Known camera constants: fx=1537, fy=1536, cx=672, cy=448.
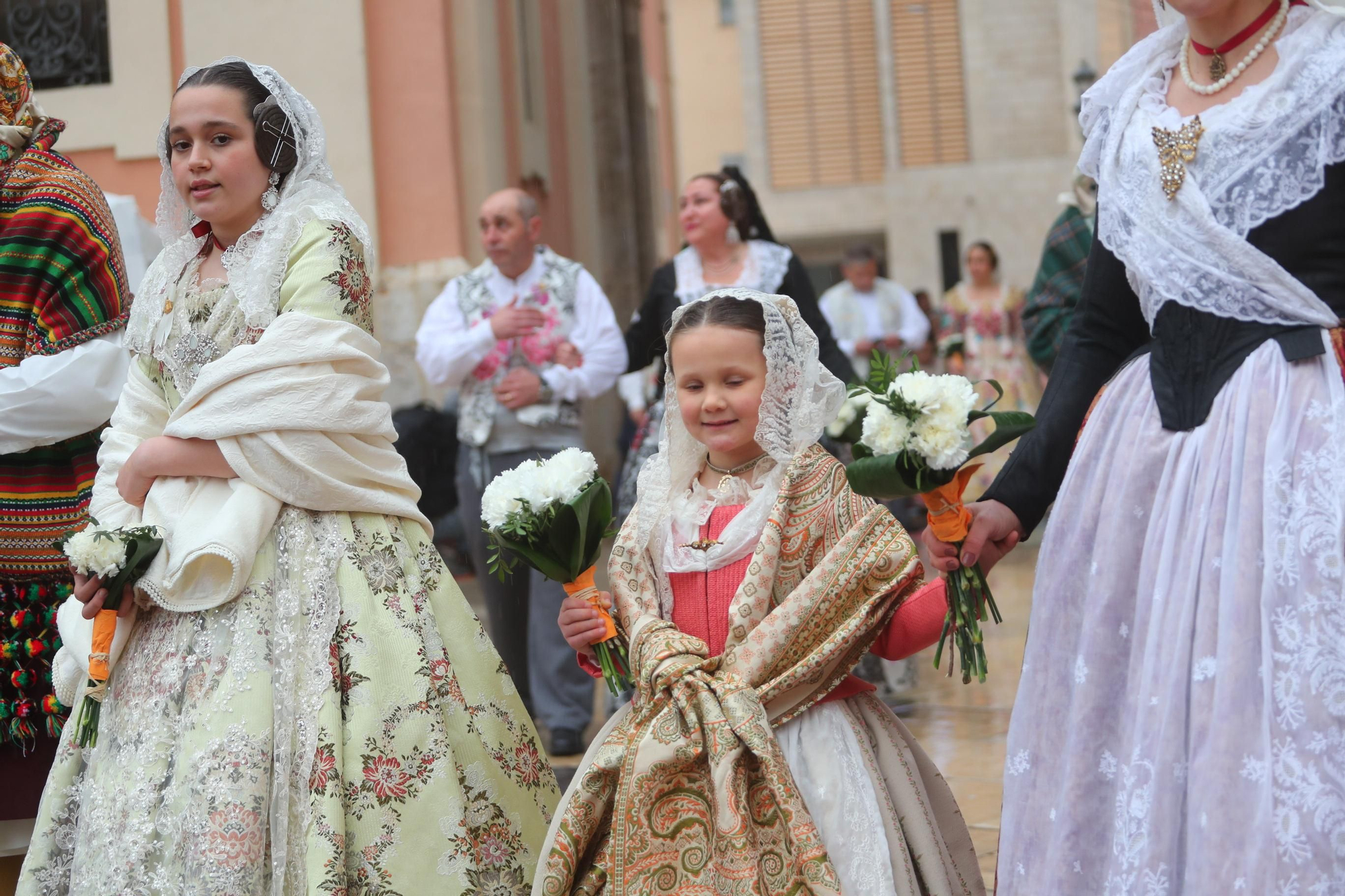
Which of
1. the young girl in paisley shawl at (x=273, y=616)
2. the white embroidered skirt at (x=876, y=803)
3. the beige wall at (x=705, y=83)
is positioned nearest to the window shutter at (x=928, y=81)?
the beige wall at (x=705, y=83)

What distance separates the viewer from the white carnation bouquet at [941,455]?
2707 millimetres

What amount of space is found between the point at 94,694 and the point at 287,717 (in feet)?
1.37

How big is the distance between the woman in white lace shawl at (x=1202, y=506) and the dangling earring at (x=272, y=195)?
5.83 feet

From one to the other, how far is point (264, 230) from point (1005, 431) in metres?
1.69

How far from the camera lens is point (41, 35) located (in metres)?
9.00

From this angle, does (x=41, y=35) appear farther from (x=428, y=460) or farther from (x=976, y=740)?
(x=976, y=740)

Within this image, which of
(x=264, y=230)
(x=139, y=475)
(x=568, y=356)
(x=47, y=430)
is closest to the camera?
(x=139, y=475)

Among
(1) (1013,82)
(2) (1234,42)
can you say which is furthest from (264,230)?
(1) (1013,82)

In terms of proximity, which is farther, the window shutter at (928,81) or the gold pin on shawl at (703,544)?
the window shutter at (928,81)

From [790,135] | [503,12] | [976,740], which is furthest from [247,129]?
[790,135]

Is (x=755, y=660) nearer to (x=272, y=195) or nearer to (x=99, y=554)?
(x=99, y=554)

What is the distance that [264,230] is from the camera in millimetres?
3402

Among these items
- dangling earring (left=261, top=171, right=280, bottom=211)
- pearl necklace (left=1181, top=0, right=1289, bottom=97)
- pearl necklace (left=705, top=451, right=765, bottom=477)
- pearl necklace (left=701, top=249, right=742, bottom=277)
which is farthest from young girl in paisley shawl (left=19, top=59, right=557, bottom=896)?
pearl necklace (left=701, top=249, right=742, bottom=277)

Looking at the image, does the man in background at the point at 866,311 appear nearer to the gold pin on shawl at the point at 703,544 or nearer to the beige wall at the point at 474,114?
the beige wall at the point at 474,114
